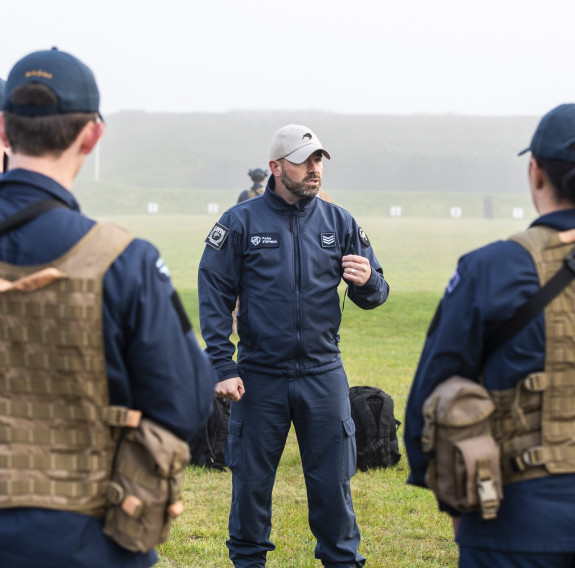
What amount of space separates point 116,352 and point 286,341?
2.24 m

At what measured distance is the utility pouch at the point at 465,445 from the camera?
97.3 inches

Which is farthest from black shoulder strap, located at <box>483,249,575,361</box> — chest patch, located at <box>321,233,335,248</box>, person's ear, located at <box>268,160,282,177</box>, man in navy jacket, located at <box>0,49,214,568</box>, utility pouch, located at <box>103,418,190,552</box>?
person's ear, located at <box>268,160,282,177</box>

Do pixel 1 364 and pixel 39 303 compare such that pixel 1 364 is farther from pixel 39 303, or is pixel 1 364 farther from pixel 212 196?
pixel 212 196

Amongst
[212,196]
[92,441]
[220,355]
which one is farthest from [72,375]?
[212,196]

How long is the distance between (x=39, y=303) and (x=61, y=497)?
541 mm

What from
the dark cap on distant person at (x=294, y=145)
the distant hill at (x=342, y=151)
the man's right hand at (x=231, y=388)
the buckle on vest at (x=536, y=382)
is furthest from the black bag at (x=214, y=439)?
the distant hill at (x=342, y=151)

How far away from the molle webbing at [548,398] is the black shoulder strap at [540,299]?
17 millimetres

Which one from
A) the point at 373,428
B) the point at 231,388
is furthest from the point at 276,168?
the point at 373,428

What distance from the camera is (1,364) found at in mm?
2381

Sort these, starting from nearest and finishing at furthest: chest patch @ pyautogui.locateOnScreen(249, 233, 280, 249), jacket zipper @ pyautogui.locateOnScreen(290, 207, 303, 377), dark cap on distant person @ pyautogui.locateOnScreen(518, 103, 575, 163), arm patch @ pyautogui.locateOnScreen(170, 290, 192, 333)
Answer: arm patch @ pyautogui.locateOnScreen(170, 290, 192, 333) → dark cap on distant person @ pyautogui.locateOnScreen(518, 103, 575, 163) → jacket zipper @ pyautogui.locateOnScreen(290, 207, 303, 377) → chest patch @ pyautogui.locateOnScreen(249, 233, 280, 249)

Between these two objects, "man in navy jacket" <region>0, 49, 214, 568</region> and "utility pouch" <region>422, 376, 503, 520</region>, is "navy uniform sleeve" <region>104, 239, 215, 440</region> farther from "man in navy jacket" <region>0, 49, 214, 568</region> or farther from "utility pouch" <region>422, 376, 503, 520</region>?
"utility pouch" <region>422, 376, 503, 520</region>

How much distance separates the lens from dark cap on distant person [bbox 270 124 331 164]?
478 cm

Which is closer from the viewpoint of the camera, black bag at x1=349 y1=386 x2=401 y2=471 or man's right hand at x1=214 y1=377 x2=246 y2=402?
man's right hand at x1=214 y1=377 x2=246 y2=402

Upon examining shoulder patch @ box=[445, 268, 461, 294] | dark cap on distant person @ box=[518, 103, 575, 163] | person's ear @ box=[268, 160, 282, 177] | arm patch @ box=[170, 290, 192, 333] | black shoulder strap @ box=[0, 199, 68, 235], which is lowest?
arm patch @ box=[170, 290, 192, 333]
